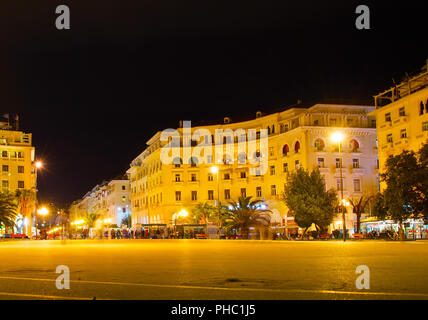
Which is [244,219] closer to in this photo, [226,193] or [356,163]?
[356,163]

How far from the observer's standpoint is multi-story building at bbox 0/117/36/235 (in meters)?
91.9

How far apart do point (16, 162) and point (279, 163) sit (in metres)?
48.7

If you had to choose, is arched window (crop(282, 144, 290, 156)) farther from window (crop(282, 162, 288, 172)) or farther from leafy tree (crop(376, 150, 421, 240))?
leafy tree (crop(376, 150, 421, 240))

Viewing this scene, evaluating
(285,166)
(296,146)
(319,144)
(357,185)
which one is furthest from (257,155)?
(357,185)

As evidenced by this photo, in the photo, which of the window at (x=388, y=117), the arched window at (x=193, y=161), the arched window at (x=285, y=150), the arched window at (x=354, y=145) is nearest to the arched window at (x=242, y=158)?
the arched window at (x=193, y=161)

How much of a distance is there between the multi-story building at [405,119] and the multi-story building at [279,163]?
9274 mm

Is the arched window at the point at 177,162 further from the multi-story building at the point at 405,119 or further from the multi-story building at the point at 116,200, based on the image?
the multi-story building at the point at 116,200

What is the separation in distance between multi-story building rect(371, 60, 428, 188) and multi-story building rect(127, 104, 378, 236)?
9.27m

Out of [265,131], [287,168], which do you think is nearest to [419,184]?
[287,168]

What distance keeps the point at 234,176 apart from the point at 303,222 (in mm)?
25786

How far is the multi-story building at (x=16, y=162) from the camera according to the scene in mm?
91938
